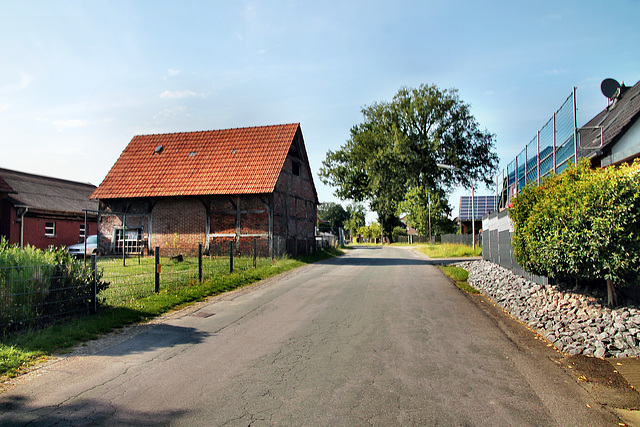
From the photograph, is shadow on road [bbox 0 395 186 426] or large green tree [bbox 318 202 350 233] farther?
large green tree [bbox 318 202 350 233]

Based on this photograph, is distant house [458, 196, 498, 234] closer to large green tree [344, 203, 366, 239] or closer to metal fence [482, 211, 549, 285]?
metal fence [482, 211, 549, 285]

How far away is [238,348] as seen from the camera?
20.8ft

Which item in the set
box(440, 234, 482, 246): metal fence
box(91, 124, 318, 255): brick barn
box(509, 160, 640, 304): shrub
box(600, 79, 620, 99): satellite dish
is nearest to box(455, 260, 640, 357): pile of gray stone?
box(509, 160, 640, 304): shrub

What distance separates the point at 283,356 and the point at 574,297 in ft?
19.6

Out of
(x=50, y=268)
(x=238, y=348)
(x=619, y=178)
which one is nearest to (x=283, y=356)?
(x=238, y=348)

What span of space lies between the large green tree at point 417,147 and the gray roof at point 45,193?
27.9 metres

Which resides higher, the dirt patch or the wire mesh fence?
the wire mesh fence

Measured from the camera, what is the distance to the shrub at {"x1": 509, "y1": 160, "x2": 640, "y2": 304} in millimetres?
6805

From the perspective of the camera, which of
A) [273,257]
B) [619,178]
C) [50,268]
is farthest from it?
[273,257]

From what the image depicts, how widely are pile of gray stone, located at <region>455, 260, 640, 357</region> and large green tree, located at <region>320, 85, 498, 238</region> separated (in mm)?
36009

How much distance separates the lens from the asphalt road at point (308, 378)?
13.2 feet

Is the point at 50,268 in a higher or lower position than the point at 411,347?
higher

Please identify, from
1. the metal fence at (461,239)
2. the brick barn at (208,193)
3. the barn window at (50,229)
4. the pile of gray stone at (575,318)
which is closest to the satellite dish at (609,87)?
the pile of gray stone at (575,318)

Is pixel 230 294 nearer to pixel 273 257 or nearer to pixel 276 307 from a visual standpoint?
pixel 276 307
